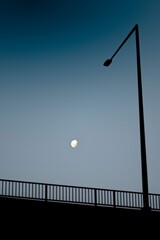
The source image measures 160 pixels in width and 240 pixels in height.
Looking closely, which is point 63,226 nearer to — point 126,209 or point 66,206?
point 66,206

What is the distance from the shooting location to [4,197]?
1441 cm

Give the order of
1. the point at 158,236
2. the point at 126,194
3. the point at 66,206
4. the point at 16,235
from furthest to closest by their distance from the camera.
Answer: the point at 126,194 < the point at 66,206 < the point at 158,236 < the point at 16,235

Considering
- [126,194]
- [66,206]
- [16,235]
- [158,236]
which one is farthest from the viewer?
[126,194]

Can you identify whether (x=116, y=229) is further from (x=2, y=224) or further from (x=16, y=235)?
(x=2, y=224)

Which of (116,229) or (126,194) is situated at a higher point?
(126,194)

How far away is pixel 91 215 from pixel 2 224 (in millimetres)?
4312

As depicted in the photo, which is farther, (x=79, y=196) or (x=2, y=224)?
(x=79, y=196)

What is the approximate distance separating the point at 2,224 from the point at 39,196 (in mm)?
2914

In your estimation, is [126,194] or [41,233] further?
[126,194]

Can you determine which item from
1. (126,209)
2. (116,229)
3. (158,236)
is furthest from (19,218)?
(158,236)

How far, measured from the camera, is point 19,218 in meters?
12.3

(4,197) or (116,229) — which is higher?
(4,197)

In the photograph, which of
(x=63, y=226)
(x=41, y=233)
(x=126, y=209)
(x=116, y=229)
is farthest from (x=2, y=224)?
(x=126, y=209)

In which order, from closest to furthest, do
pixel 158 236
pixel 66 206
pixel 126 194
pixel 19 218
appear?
pixel 158 236, pixel 19 218, pixel 66 206, pixel 126 194
